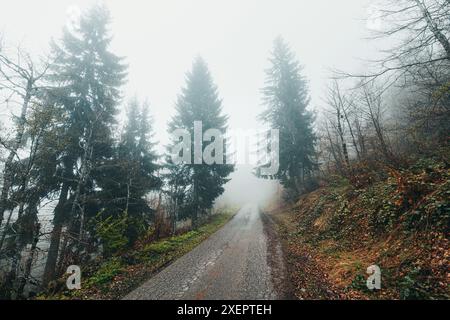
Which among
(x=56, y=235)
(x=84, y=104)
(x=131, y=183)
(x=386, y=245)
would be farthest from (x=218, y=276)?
(x=84, y=104)

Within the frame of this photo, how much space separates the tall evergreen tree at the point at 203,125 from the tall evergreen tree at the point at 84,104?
5.40 meters

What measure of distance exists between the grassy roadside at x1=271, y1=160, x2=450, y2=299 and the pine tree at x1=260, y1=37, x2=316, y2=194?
35.3 ft

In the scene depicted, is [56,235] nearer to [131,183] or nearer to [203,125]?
[131,183]

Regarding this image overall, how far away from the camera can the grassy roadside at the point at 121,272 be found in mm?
5939

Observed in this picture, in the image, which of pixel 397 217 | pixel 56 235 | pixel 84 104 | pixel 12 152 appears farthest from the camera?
pixel 84 104

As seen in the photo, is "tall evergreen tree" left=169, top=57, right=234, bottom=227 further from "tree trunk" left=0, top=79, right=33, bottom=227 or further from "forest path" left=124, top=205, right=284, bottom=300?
"tree trunk" left=0, top=79, right=33, bottom=227

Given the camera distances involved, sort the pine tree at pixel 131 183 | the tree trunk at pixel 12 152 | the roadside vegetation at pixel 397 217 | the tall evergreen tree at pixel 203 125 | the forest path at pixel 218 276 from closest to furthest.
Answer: the roadside vegetation at pixel 397 217 < the forest path at pixel 218 276 < the tree trunk at pixel 12 152 < the pine tree at pixel 131 183 < the tall evergreen tree at pixel 203 125

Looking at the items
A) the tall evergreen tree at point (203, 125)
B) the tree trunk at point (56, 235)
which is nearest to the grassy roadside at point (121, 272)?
the tree trunk at point (56, 235)

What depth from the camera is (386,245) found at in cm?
648

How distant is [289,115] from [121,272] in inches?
769

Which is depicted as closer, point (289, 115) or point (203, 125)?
point (203, 125)

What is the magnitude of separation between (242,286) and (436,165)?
7.88 m

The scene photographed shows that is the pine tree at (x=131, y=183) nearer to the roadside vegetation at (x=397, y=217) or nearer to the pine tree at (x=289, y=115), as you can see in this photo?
the roadside vegetation at (x=397, y=217)

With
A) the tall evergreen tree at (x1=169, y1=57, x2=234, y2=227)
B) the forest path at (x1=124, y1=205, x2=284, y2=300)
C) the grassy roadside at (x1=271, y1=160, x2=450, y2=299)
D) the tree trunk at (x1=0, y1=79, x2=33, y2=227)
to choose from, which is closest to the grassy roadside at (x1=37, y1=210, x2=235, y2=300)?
the forest path at (x1=124, y1=205, x2=284, y2=300)
